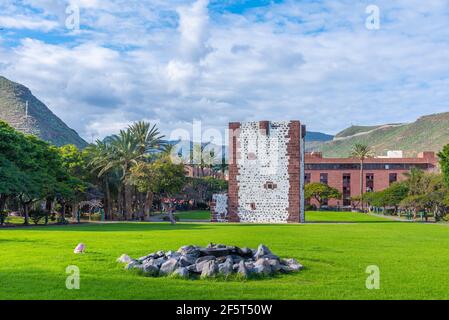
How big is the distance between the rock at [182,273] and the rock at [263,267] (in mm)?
1692

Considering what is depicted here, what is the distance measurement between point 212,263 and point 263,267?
1289 mm

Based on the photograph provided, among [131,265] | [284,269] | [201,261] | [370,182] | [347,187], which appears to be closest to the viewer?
[201,261]

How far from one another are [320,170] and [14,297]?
120521 mm

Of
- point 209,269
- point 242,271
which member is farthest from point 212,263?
point 242,271

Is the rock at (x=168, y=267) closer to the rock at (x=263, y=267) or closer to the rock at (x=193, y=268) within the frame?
the rock at (x=193, y=268)

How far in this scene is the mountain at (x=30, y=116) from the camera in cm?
11150

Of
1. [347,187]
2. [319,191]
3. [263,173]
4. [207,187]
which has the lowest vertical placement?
[319,191]

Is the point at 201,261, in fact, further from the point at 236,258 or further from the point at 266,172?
the point at 266,172

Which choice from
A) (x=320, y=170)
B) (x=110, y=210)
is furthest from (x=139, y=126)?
(x=320, y=170)

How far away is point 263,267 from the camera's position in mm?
14109

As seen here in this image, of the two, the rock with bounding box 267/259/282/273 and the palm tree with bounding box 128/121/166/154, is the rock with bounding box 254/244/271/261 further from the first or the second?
the palm tree with bounding box 128/121/166/154

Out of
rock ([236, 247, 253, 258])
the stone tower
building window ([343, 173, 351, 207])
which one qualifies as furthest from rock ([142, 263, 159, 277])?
building window ([343, 173, 351, 207])

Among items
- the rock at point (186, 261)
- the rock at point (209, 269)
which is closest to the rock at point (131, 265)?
the rock at point (186, 261)

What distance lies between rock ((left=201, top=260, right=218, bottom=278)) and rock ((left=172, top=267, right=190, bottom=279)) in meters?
0.38
